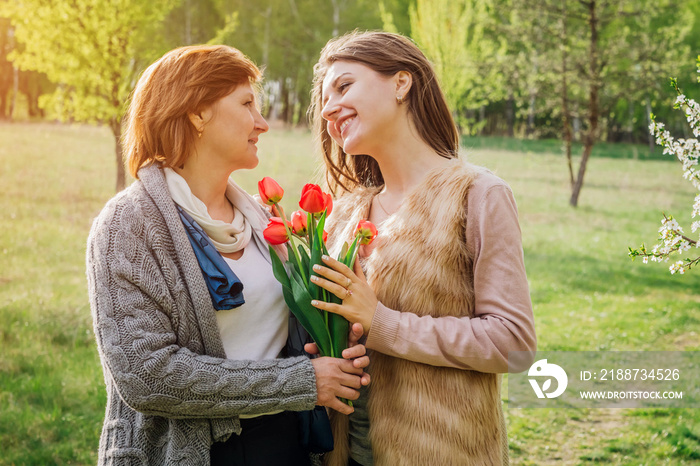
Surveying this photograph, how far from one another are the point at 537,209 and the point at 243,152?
1361cm

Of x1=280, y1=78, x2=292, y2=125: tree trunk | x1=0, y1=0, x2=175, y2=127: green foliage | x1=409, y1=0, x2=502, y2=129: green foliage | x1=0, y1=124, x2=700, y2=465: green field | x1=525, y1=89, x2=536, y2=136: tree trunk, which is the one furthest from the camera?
x1=280, y1=78, x2=292, y2=125: tree trunk

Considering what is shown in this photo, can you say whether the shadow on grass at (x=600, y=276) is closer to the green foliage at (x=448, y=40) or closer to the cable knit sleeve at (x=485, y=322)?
the green foliage at (x=448, y=40)

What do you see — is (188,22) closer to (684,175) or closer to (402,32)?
(402,32)

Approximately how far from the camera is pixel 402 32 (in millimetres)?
7148

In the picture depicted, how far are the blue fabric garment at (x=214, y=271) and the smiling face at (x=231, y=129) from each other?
0.90 feet

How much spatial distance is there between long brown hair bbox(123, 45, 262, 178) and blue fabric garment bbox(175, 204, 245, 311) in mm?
264

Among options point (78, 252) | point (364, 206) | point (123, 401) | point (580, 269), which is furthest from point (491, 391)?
point (580, 269)

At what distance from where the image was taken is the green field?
13.6 feet

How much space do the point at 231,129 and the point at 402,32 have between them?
18.5 ft

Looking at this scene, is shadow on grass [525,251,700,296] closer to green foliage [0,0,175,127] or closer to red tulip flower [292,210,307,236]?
green foliage [0,0,175,127]

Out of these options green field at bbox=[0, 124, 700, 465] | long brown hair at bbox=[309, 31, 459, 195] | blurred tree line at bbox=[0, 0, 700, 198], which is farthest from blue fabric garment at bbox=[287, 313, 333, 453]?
blurred tree line at bbox=[0, 0, 700, 198]

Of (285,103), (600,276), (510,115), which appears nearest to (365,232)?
(600,276)

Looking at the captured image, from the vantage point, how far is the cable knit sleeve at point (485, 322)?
6.08ft

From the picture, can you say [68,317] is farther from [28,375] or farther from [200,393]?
[200,393]
